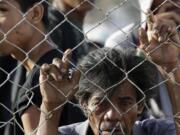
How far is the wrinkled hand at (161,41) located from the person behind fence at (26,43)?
1.45 ft

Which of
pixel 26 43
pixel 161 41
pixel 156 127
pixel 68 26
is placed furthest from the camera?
pixel 68 26

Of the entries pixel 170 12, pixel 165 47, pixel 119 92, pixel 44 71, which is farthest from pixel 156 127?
pixel 44 71

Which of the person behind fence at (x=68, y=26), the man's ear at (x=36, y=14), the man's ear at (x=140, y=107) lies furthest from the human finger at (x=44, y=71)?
the person behind fence at (x=68, y=26)

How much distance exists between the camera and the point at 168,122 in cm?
302

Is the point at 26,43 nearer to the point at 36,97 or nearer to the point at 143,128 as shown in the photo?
the point at 36,97

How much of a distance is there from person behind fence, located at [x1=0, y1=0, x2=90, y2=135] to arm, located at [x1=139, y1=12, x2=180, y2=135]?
1.47 feet

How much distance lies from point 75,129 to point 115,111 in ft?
0.79

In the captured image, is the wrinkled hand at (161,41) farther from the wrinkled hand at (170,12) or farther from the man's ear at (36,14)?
the man's ear at (36,14)

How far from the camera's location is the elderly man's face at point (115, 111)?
2.79m

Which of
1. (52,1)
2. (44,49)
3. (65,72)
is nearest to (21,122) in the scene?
(44,49)

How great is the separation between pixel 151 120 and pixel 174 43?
43 centimetres

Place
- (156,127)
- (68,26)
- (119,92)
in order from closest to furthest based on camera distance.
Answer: (119,92) < (156,127) < (68,26)

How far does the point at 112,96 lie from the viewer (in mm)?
2877

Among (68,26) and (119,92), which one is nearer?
(119,92)
